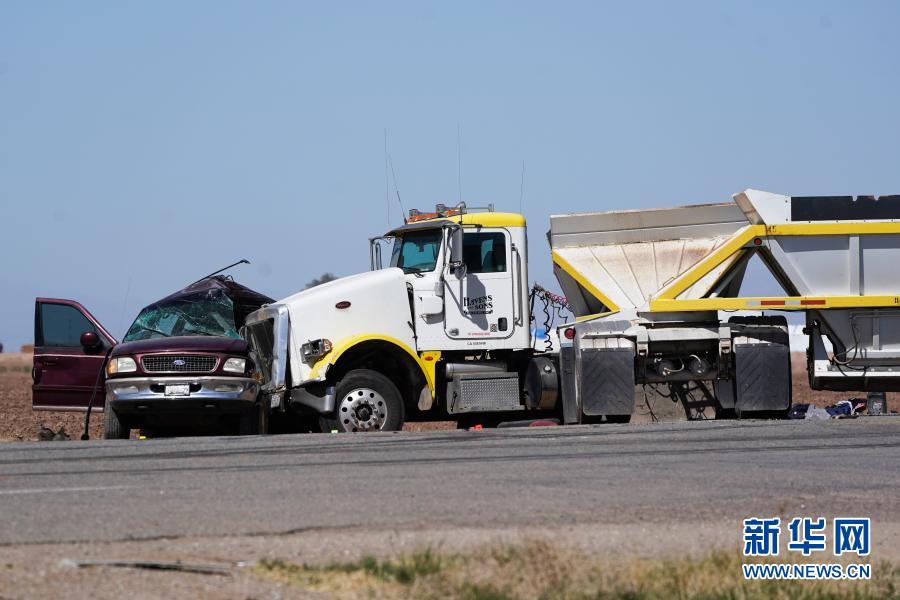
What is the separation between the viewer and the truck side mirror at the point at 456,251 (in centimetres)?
1675

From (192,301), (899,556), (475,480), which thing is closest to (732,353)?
(192,301)

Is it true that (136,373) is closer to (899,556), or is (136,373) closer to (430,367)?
(430,367)

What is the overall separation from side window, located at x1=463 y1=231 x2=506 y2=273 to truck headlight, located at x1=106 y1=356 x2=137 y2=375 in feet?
14.4

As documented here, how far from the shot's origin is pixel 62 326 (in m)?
16.7

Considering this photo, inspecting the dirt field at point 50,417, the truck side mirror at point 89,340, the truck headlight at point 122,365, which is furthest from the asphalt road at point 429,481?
the dirt field at point 50,417

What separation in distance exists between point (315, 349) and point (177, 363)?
174cm

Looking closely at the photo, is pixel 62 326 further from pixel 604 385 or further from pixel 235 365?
pixel 604 385

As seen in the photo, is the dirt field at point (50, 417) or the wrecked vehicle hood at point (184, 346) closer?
Answer: the wrecked vehicle hood at point (184, 346)

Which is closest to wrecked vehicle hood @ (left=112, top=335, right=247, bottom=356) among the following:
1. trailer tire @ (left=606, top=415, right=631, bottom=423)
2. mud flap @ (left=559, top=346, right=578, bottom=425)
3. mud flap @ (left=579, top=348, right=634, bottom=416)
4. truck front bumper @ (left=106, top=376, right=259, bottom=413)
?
truck front bumper @ (left=106, top=376, right=259, bottom=413)

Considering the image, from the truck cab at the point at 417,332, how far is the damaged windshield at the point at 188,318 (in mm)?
411

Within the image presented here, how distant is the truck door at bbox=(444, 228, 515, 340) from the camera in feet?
55.4

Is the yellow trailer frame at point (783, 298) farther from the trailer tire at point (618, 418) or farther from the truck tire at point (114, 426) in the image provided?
the truck tire at point (114, 426)

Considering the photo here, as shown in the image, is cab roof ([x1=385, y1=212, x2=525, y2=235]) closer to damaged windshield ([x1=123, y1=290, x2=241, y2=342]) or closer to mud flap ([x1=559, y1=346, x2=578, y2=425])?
mud flap ([x1=559, y1=346, x2=578, y2=425])

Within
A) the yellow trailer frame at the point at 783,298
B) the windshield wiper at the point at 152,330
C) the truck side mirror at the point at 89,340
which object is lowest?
the truck side mirror at the point at 89,340
